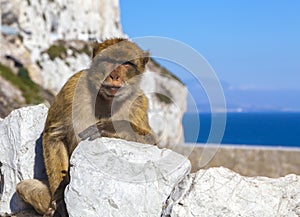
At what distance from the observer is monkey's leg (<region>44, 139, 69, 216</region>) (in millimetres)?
3488

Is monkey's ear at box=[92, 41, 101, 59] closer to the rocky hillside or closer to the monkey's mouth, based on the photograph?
the monkey's mouth

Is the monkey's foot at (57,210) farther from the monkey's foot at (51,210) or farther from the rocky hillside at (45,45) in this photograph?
the rocky hillside at (45,45)

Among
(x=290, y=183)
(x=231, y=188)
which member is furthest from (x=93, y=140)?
(x=290, y=183)

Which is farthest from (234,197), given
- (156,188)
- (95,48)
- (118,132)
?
(95,48)

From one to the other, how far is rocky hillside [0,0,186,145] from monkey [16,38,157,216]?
16456 millimetres

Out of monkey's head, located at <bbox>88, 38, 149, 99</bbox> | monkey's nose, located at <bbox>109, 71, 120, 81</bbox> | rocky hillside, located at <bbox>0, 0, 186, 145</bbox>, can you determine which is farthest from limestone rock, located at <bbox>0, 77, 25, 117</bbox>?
monkey's nose, located at <bbox>109, 71, 120, 81</bbox>

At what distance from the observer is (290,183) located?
3305 mm

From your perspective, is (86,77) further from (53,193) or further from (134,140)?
(53,193)

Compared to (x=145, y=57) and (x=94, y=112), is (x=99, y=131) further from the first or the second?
(x=145, y=57)

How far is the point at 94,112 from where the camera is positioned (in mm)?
3574

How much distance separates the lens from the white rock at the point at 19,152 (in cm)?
405

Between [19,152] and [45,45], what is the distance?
32.3m

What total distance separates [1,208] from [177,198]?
158 cm

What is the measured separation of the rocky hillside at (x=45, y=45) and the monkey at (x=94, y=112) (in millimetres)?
16456
